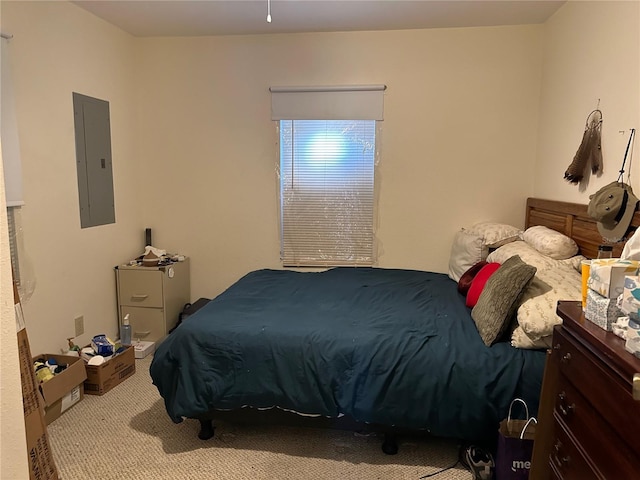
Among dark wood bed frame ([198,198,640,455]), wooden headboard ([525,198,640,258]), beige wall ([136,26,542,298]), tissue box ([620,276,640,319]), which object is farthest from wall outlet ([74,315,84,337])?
wooden headboard ([525,198,640,258])

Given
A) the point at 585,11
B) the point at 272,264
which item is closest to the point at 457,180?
the point at 585,11

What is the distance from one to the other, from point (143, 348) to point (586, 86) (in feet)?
11.2

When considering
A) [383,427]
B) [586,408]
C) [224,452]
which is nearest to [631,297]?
[586,408]

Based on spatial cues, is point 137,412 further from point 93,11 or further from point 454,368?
point 93,11

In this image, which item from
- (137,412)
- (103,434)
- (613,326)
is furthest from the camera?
(137,412)

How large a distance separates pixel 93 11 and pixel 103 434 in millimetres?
2713

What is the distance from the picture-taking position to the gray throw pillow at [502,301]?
6.46 ft

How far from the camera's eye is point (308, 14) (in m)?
3.03

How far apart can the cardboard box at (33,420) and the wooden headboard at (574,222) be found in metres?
2.62

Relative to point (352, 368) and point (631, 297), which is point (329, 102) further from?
point (631, 297)

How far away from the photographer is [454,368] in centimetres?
193

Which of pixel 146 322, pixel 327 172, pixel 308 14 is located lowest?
pixel 146 322

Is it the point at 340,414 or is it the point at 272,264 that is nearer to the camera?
the point at 340,414

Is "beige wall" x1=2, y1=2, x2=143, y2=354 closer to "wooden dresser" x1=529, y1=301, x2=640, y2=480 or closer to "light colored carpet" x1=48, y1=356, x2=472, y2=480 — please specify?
"light colored carpet" x1=48, y1=356, x2=472, y2=480
